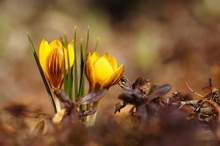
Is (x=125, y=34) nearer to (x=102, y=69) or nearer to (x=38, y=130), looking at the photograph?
(x=102, y=69)

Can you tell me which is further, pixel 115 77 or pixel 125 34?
pixel 125 34

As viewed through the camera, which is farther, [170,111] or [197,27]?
[197,27]

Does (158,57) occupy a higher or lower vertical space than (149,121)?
lower

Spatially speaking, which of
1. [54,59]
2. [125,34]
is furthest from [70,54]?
[125,34]

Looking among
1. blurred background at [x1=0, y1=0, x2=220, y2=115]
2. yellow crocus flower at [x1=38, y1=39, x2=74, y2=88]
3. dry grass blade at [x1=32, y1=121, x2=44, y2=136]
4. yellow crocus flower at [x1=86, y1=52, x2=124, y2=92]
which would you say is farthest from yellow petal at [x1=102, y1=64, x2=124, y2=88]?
blurred background at [x1=0, y1=0, x2=220, y2=115]

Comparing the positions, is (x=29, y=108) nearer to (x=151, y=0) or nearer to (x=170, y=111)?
(x=170, y=111)

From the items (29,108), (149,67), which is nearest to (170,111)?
(29,108)

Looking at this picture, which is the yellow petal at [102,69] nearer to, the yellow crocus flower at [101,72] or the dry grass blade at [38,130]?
the yellow crocus flower at [101,72]

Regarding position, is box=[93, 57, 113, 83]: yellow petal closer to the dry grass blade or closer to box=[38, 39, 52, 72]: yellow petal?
box=[38, 39, 52, 72]: yellow petal
